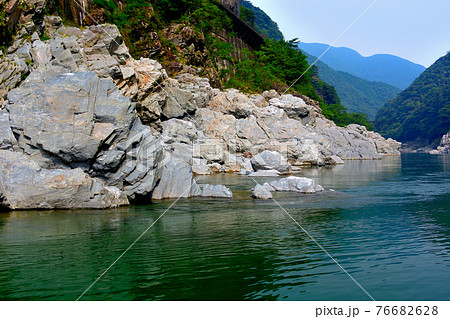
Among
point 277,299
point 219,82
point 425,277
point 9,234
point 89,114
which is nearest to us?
point 277,299

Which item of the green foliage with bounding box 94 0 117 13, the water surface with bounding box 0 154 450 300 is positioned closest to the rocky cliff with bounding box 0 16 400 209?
the water surface with bounding box 0 154 450 300

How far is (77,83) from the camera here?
1725 cm

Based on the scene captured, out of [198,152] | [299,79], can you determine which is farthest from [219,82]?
[299,79]

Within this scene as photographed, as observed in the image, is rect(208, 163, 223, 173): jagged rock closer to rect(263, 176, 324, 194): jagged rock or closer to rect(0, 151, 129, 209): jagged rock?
rect(263, 176, 324, 194): jagged rock

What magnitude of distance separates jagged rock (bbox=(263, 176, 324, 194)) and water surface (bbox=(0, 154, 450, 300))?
13.3 feet

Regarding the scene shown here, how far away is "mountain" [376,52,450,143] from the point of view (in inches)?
4395

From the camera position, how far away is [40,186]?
Result: 48.2ft

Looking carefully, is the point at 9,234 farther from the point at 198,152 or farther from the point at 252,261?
the point at 198,152

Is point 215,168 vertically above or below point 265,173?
above

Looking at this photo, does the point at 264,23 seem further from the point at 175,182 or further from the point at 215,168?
the point at 175,182

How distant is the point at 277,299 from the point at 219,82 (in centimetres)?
4641

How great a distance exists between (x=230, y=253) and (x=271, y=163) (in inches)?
855

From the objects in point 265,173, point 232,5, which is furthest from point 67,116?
point 232,5

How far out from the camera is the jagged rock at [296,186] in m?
20.7
